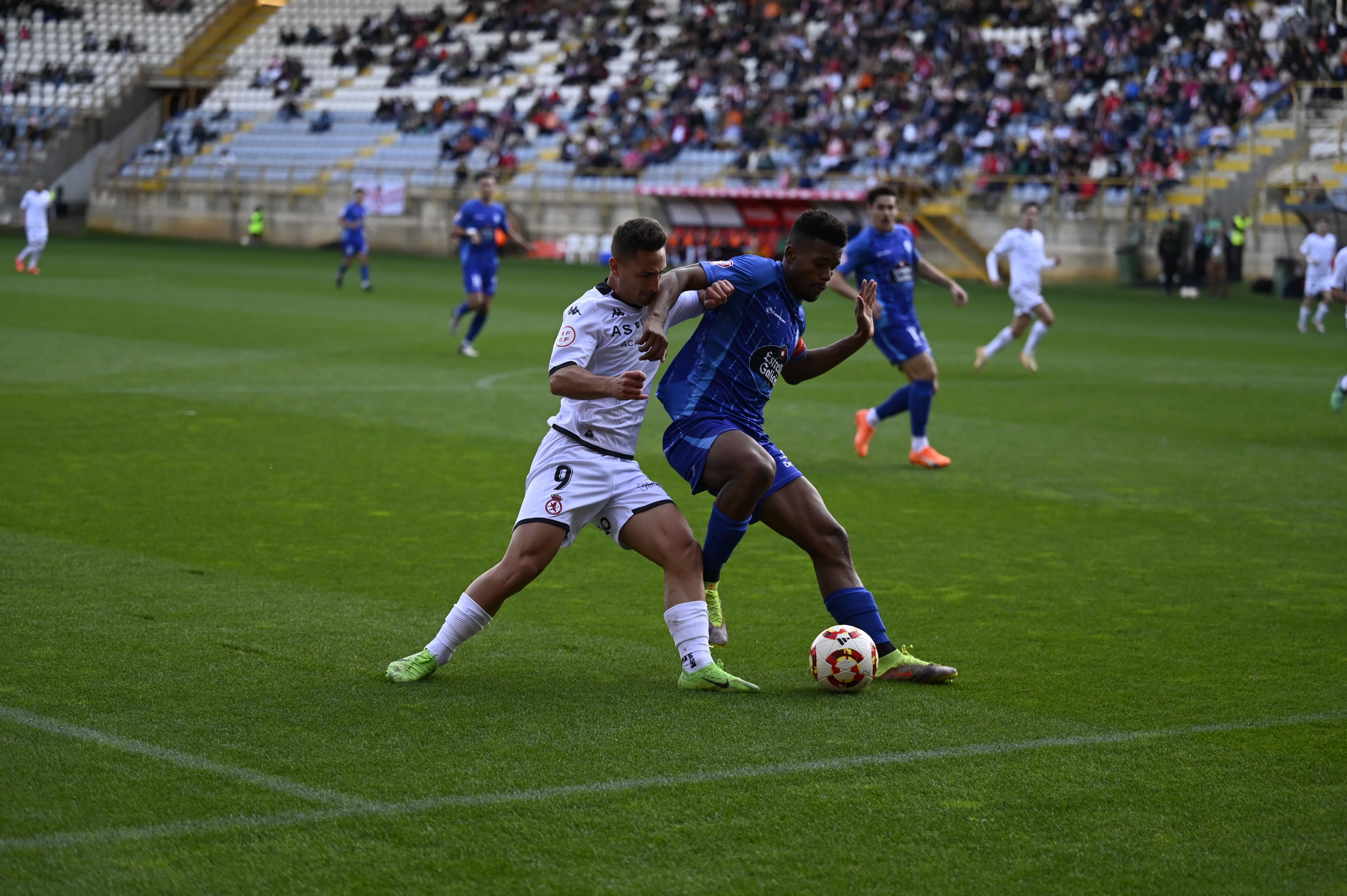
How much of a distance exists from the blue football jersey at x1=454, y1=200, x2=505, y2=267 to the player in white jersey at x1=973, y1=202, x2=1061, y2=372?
6436mm

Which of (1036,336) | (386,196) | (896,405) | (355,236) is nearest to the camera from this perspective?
(896,405)

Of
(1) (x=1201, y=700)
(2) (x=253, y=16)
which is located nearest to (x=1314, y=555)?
(1) (x=1201, y=700)

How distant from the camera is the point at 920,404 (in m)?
12.1

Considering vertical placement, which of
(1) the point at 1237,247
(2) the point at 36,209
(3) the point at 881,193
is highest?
(3) the point at 881,193

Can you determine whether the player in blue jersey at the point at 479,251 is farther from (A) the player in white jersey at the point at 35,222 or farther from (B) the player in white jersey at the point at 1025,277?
(A) the player in white jersey at the point at 35,222

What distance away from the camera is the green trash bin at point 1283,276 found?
1347 inches

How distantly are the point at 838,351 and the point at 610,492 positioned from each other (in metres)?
1.25

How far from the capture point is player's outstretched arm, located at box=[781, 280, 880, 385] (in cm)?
620

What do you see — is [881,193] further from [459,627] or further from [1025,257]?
[1025,257]

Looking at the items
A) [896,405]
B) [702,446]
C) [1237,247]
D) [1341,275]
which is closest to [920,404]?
[896,405]

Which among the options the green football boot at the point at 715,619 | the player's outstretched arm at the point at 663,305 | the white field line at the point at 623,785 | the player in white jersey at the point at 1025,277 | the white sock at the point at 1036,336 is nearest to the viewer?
the white field line at the point at 623,785

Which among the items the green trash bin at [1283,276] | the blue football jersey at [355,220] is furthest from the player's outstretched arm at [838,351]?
the green trash bin at [1283,276]

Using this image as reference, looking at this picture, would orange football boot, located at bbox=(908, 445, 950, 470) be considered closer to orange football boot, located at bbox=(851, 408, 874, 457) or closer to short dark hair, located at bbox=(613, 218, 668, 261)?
orange football boot, located at bbox=(851, 408, 874, 457)

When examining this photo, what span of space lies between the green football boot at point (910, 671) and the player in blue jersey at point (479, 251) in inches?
548
